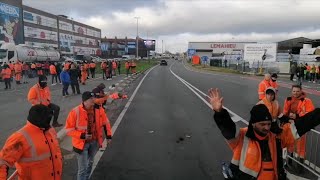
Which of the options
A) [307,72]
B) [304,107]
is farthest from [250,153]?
[307,72]

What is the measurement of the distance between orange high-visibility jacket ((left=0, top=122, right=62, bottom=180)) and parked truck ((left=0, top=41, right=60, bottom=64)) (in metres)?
40.7

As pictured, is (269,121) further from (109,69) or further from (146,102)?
(109,69)

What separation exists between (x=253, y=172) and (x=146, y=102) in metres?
16.5

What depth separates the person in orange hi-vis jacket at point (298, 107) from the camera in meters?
7.87

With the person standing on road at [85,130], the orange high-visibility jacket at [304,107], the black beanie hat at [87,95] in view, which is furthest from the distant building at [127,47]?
the black beanie hat at [87,95]

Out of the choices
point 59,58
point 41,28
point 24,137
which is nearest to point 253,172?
point 24,137

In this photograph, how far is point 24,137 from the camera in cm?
447

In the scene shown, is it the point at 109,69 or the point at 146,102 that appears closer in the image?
the point at 146,102

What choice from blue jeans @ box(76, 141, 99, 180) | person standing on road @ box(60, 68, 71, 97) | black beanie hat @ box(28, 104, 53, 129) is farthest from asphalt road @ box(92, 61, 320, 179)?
person standing on road @ box(60, 68, 71, 97)

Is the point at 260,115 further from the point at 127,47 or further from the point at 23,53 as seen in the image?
the point at 127,47

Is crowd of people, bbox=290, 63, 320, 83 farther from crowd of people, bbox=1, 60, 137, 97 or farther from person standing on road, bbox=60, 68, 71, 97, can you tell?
person standing on road, bbox=60, 68, 71, 97

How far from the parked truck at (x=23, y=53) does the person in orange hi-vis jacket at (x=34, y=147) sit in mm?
40694

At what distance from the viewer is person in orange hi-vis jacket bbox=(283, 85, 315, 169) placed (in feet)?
25.8

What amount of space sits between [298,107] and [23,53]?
43182mm
